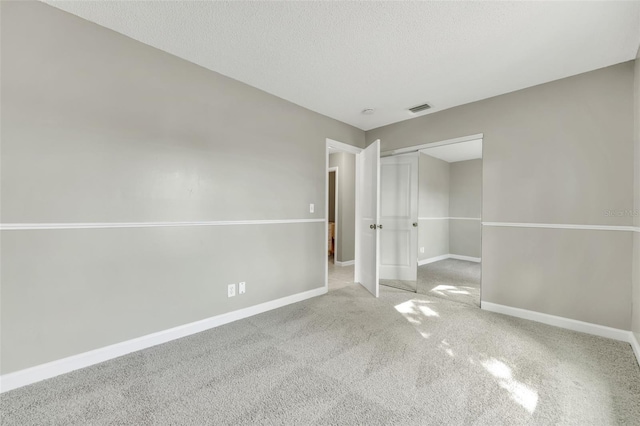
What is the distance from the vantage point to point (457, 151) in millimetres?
5621

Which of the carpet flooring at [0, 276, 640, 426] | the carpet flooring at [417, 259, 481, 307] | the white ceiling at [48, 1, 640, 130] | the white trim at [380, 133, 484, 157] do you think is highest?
the white ceiling at [48, 1, 640, 130]

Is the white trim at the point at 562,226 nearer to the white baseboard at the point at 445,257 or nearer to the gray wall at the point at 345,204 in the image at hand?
the gray wall at the point at 345,204

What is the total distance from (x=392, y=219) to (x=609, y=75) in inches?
111

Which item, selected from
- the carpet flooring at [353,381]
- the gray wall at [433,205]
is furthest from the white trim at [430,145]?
the carpet flooring at [353,381]

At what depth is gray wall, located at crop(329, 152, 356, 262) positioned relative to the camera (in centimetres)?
554

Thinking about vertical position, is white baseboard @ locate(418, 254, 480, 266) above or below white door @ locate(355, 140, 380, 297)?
below

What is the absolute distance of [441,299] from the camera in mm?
3453

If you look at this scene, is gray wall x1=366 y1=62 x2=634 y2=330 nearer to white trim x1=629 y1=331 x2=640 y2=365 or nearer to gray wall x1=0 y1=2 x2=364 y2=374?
white trim x1=629 y1=331 x2=640 y2=365

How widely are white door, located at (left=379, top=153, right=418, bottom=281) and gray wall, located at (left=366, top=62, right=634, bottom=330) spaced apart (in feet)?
3.72

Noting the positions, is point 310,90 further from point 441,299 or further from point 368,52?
point 441,299

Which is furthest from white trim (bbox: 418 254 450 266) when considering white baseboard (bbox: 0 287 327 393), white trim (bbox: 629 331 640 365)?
white baseboard (bbox: 0 287 327 393)

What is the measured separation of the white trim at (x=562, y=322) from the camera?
7.72 feet

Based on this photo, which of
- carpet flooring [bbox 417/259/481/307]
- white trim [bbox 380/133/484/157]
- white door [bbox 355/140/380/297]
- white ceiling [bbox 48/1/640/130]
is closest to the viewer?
white ceiling [bbox 48/1/640/130]

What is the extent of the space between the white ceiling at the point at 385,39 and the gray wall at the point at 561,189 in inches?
10.9
